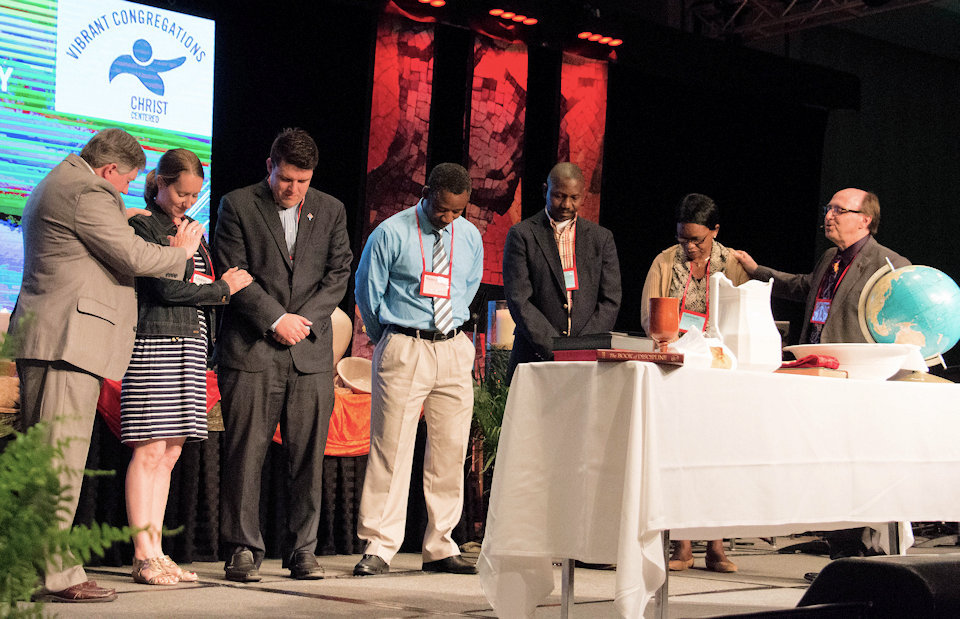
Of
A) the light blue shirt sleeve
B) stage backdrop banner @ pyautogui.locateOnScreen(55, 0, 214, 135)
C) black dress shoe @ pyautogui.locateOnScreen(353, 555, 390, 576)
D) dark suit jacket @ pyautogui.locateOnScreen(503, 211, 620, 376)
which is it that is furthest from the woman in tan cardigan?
stage backdrop banner @ pyautogui.locateOnScreen(55, 0, 214, 135)

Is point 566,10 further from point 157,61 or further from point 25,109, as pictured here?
point 25,109

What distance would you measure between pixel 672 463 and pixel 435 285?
2.00 m

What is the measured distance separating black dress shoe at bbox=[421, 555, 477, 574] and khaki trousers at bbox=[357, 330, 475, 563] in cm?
3

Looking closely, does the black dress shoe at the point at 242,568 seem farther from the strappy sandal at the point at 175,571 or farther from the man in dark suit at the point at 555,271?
the man in dark suit at the point at 555,271

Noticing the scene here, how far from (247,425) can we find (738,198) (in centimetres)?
726

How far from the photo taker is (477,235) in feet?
14.1

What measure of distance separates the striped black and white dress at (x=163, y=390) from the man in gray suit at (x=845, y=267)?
218 cm

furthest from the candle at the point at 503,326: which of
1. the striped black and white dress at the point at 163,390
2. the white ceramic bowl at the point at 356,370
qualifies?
the striped black and white dress at the point at 163,390

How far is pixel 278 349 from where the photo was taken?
3.77 m

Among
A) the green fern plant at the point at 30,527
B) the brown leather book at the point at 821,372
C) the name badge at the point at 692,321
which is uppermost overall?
the name badge at the point at 692,321

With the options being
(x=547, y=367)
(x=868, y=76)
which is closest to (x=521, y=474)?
(x=547, y=367)

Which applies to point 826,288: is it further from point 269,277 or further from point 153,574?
point 153,574

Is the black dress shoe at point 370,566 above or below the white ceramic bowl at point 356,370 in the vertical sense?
below

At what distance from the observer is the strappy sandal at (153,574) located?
345cm
